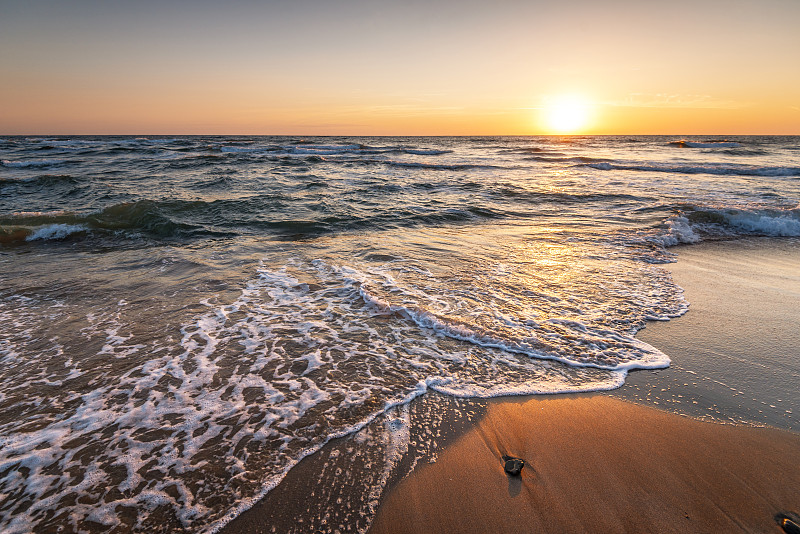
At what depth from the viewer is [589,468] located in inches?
98.7

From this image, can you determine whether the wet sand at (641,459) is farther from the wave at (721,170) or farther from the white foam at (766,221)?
the wave at (721,170)

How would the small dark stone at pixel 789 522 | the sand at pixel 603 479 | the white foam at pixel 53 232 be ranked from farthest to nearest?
the white foam at pixel 53 232, the sand at pixel 603 479, the small dark stone at pixel 789 522

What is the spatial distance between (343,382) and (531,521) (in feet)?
5.99

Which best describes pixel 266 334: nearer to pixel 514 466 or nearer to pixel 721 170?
pixel 514 466

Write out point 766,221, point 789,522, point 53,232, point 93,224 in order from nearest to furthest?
point 789,522
point 53,232
point 93,224
point 766,221

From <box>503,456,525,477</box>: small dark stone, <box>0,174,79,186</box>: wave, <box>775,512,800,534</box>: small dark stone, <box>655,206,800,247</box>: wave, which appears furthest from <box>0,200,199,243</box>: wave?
<box>655,206,800,247</box>: wave

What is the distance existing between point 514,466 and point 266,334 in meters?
2.92

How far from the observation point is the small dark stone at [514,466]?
246 centimetres

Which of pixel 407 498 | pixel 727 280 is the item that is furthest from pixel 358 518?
pixel 727 280

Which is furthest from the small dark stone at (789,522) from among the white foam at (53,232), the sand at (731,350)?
the white foam at (53,232)

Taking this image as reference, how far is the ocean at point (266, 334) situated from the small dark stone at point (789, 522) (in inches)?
51.8

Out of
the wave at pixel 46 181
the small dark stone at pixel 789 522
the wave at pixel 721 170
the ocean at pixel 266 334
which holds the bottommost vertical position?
the ocean at pixel 266 334

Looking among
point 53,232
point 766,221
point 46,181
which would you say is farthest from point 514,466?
point 46,181

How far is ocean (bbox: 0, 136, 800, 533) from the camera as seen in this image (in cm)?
245
